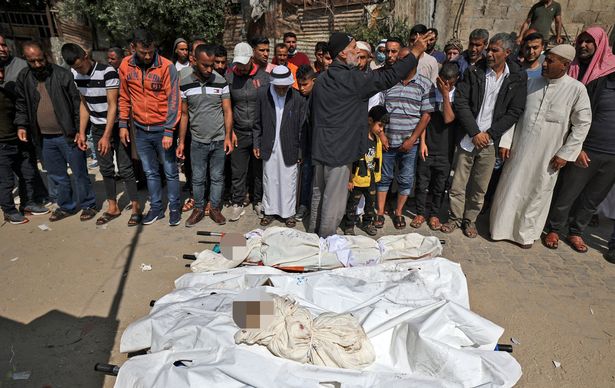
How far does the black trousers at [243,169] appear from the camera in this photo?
15.1 feet

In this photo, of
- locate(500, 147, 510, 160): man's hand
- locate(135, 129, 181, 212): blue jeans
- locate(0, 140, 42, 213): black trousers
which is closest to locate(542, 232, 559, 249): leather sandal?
locate(500, 147, 510, 160): man's hand

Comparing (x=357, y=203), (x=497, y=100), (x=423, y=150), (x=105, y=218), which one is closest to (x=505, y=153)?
(x=497, y=100)

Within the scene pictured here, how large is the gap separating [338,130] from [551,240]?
2865 mm

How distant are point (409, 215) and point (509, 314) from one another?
199 cm

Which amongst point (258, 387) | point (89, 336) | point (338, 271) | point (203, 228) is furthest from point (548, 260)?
point (89, 336)

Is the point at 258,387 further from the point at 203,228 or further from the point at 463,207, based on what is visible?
the point at 463,207

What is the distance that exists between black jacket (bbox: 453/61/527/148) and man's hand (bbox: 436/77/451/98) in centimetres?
11

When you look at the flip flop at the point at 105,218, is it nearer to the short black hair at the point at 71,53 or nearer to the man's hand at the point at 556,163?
the short black hair at the point at 71,53

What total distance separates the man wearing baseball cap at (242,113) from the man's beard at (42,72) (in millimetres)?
2000

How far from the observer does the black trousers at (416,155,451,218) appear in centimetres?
441

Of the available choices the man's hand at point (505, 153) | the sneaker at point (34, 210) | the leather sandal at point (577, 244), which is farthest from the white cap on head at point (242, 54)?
the leather sandal at point (577, 244)

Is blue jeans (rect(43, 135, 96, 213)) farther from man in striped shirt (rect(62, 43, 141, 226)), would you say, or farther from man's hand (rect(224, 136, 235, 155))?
man's hand (rect(224, 136, 235, 155))

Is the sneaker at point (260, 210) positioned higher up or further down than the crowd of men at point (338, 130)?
further down

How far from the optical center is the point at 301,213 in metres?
4.85
